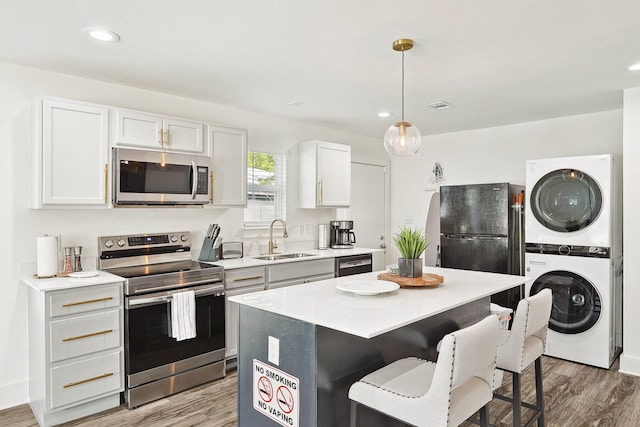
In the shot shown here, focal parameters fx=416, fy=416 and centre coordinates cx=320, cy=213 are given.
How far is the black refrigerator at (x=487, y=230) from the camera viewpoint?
4.28m

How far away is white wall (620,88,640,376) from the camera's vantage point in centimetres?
355

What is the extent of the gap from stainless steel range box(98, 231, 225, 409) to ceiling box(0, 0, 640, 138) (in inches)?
55.3

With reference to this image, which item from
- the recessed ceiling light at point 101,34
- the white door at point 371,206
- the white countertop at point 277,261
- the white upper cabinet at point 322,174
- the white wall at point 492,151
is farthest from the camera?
the white door at point 371,206

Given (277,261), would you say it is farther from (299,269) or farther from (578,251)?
(578,251)

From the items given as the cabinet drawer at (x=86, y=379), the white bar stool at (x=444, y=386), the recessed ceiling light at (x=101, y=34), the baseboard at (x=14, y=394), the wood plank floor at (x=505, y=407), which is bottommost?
the wood plank floor at (x=505, y=407)

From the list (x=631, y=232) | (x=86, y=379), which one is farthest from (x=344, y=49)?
(x=631, y=232)

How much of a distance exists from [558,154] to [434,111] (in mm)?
1538

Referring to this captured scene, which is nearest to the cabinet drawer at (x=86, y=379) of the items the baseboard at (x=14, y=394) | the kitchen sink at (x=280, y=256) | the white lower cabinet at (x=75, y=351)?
the white lower cabinet at (x=75, y=351)

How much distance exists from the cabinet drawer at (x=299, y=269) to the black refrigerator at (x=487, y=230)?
1.36 meters

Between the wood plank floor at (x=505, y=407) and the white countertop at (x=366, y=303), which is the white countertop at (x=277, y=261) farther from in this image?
the white countertop at (x=366, y=303)

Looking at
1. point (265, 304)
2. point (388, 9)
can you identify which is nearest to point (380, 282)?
point (265, 304)

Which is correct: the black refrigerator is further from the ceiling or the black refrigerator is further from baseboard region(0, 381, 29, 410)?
baseboard region(0, 381, 29, 410)

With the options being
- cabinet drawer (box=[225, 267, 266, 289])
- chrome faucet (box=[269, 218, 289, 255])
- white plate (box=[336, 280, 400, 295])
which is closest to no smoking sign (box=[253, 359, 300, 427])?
white plate (box=[336, 280, 400, 295])

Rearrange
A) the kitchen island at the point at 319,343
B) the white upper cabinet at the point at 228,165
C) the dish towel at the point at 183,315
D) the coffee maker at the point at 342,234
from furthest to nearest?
the coffee maker at the point at 342,234 → the white upper cabinet at the point at 228,165 → the dish towel at the point at 183,315 → the kitchen island at the point at 319,343
